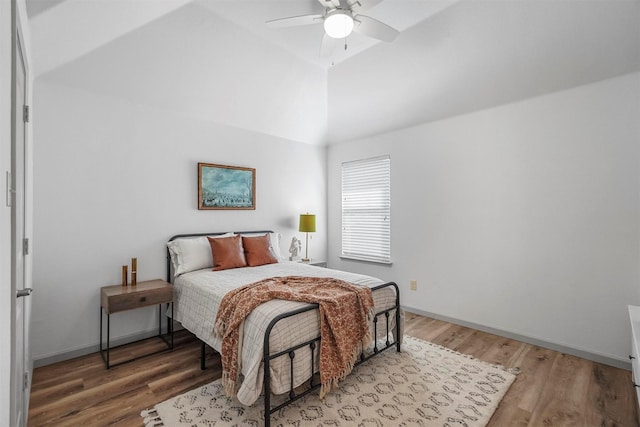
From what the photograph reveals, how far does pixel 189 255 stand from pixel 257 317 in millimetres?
1598

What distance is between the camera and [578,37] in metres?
2.58

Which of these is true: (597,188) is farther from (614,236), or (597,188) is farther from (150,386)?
(150,386)

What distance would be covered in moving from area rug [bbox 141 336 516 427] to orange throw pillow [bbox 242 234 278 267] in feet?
4.54

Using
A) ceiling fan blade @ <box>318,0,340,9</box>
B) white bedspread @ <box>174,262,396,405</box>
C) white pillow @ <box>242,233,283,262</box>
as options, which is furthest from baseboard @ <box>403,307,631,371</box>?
ceiling fan blade @ <box>318,0,340,9</box>

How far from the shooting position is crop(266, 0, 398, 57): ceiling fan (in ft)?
7.65

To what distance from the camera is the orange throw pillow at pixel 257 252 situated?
361 centimetres

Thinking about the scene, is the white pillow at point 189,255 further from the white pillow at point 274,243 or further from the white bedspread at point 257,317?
the white pillow at point 274,243

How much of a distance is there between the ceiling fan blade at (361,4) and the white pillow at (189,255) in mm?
2653

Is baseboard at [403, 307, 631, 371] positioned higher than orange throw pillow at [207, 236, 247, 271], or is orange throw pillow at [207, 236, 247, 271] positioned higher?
orange throw pillow at [207, 236, 247, 271]

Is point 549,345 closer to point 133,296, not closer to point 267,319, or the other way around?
point 267,319

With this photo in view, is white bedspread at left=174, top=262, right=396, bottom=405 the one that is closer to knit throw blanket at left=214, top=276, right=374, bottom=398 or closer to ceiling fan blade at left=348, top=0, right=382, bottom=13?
knit throw blanket at left=214, top=276, right=374, bottom=398

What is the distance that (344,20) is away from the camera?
2.39 metres

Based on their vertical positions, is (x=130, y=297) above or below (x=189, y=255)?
below
